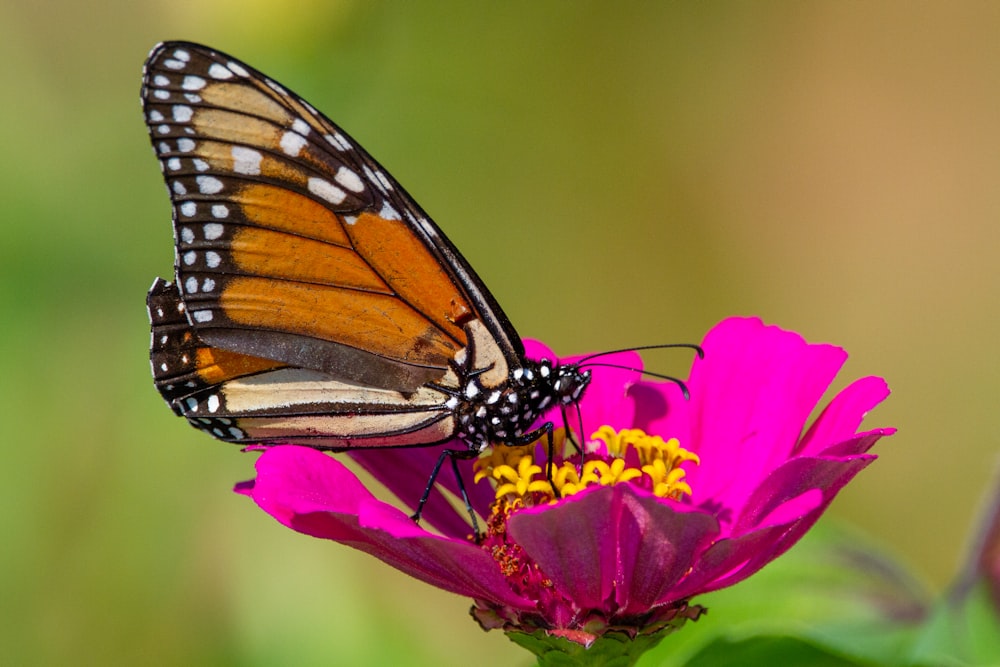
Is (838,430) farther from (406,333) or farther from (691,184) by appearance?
(691,184)

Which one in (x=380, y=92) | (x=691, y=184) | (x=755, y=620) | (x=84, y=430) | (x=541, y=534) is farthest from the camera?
(x=691, y=184)

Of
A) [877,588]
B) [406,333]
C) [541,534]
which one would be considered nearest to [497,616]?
[541,534]

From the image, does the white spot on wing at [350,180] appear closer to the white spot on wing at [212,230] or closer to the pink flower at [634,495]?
the white spot on wing at [212,230]

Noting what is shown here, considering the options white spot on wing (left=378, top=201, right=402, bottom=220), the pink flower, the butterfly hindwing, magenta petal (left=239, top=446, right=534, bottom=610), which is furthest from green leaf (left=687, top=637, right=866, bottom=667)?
white spot on wing (left=378, top=201, right=402, bottom=220)

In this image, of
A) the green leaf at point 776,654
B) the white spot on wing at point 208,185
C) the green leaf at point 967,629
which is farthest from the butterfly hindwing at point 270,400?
the green leaf at point 967,629

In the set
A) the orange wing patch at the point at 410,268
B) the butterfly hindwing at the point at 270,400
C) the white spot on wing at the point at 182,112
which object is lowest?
the butterfly hindwing at the point at 270,400

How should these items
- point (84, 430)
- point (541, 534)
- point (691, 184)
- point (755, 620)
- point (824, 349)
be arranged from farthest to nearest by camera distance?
1. point (691, 184)
2. point (84, 430)
3. point (755, 620)
4. point (824, 349)
5. point (541, 534)

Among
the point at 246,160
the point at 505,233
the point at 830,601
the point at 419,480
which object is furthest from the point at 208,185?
the point at 505,233
